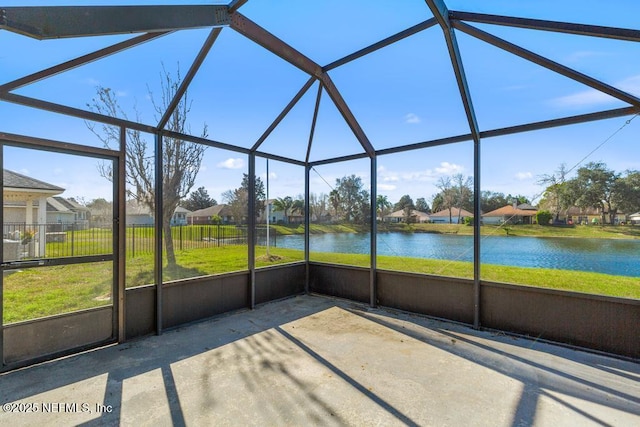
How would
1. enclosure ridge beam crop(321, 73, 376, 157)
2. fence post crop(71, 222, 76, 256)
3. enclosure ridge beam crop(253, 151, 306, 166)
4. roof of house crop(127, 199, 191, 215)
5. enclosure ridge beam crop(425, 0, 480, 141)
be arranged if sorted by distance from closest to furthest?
enclosure ridge beam crop(425, 0, 480, 141) < fence post crop(71, 222, 76, 256) < roof of house crop(127, 199, 191, 215) < enclosure ridge beam crop(321, 73, 376, 157) < enclosure ridge beam crop(253, 151, 306, 166)

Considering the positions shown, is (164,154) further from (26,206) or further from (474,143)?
(474,143)

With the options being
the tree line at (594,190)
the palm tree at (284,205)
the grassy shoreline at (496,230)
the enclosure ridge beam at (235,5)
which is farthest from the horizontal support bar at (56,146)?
the tree line at (594,190)

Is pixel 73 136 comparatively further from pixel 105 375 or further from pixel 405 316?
pixel 405 316

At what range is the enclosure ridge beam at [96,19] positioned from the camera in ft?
4.34

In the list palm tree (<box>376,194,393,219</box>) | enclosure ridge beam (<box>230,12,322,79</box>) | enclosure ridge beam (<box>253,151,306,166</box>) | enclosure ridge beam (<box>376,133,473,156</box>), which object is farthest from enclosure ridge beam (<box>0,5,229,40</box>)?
palm tree (<box>376,194,393,219</box>)

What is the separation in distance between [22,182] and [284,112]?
3035 mm

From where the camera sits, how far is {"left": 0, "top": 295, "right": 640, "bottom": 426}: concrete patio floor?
2123 millimetres

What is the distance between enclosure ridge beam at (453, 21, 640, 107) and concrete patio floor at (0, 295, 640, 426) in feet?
8.78

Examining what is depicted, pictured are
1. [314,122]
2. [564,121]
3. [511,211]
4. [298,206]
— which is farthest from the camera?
[298,206]

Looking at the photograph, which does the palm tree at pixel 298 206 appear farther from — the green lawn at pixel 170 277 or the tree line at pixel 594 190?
the tree line at pixel 594 190

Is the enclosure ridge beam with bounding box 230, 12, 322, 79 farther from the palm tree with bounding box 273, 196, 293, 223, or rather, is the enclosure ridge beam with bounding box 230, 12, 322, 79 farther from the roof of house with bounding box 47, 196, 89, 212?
the roof of house with bounding box 47, 196, 89, 212

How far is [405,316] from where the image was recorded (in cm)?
438

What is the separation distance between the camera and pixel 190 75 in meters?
3.21

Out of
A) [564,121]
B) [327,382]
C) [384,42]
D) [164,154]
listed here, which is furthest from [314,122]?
[327,382]
